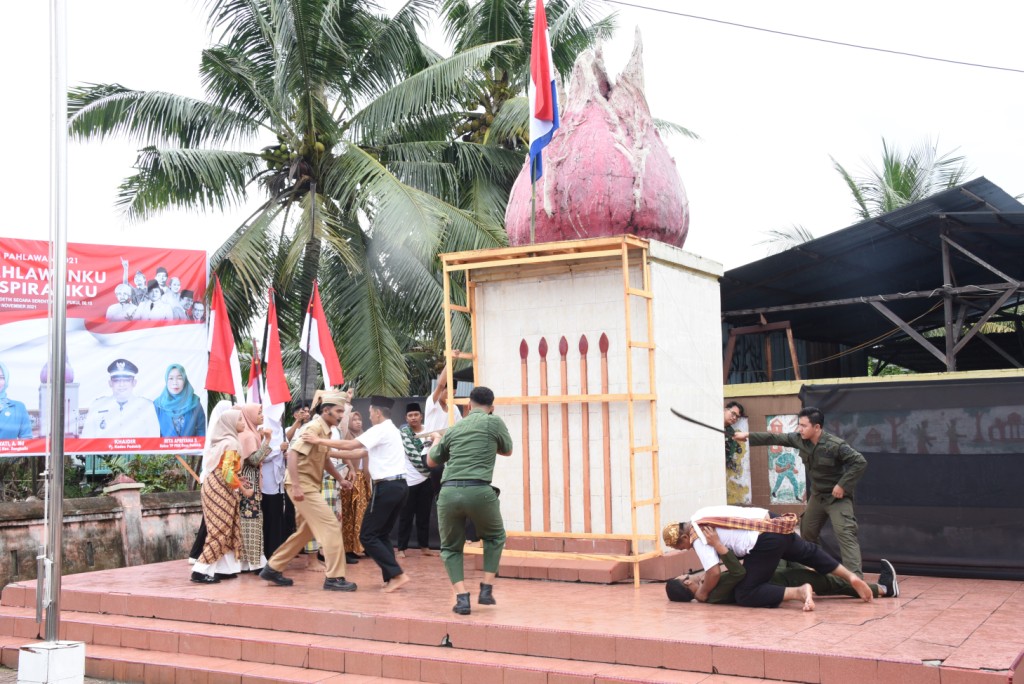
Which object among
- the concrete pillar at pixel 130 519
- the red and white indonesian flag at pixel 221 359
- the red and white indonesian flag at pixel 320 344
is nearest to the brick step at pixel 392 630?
the red and white indonesian flag at pixel 221 359

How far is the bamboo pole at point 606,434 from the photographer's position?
891 cm

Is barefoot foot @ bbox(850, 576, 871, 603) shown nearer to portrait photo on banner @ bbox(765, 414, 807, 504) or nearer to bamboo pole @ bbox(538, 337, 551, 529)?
bamboo pole @ bbox(538, 337, 551, 529)

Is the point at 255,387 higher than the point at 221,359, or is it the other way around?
the point at 221,359

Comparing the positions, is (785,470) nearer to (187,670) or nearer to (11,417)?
(187,670)

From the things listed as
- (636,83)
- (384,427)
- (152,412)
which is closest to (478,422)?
(384,427)

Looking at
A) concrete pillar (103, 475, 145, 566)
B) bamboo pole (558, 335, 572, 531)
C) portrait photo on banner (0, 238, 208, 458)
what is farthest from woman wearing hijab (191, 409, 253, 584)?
concrete pillar (103, 475, 145, 566)

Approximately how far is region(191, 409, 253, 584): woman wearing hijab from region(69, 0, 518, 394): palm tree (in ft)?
24.8

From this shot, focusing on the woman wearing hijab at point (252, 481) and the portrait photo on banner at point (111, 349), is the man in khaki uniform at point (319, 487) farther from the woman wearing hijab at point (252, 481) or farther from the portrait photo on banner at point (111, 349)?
the portrait photo on banner at point (111, 349)

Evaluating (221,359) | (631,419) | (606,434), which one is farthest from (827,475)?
(221,359)

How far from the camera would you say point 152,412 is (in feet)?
45.4

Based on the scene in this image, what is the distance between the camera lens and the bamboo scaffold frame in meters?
8.69

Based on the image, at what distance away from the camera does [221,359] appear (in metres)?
12.0

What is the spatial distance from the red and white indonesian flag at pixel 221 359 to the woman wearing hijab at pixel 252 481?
6.51 ft

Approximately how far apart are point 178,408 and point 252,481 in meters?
4.70
